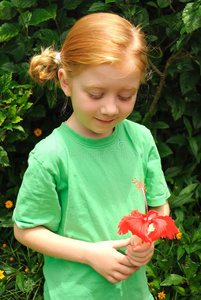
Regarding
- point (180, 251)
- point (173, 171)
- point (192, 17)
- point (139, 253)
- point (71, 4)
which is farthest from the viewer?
point (173, 171)

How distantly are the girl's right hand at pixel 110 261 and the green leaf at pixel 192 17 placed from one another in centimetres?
126

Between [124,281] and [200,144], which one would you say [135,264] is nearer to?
[124,281]

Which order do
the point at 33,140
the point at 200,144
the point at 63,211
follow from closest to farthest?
the point at 63,211
the point at 33,140
the point at 200,144

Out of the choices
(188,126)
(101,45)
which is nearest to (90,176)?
(101,45)

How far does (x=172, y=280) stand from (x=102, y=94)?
1440mm

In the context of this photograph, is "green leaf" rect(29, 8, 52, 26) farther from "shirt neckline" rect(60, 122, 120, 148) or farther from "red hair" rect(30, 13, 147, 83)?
"shirt neckline" rect(60, 122, 120, 148)

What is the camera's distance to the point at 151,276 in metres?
A: 2.48

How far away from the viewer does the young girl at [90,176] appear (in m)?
1.31

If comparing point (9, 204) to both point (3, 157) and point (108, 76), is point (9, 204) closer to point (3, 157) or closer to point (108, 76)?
point (3, 157)

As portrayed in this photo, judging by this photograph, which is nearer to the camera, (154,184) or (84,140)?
(84,140)

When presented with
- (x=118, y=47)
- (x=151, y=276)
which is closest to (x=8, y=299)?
(x=151, y=276)

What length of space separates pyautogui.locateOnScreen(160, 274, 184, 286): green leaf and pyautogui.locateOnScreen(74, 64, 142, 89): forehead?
1.42 m

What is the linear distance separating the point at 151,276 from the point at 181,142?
985 millimetres

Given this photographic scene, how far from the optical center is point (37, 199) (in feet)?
4.45
